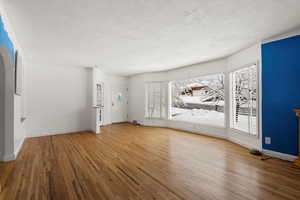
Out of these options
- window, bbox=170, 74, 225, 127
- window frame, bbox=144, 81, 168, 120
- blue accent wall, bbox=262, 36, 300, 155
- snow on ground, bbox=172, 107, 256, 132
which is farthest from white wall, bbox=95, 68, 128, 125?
blue accent wall, bbox=262, 36, 300, 155

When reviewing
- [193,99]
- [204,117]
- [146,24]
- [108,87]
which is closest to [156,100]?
[193,99]

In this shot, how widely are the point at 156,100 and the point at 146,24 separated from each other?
14.3 ft

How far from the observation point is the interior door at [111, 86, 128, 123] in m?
7.28

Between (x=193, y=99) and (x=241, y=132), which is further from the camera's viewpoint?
(x=193, y=99)

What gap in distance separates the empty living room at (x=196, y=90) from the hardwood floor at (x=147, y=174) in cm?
2

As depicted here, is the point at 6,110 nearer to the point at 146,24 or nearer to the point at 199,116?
the point at 146,24

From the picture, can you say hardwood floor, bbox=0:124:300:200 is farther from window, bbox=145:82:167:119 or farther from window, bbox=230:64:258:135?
window, bbox=145:82:167:119

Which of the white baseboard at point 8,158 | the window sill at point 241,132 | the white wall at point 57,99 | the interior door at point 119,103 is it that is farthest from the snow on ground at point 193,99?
the white baseboard at point 8,158

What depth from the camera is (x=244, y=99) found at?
3.76 meters

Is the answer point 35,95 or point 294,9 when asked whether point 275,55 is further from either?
point 35,95

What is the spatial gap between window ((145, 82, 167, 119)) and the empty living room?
1529 mm

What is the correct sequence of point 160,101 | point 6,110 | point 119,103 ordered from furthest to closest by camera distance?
point 119,103 → point 160,101 → point 6,110

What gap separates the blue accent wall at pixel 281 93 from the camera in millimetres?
2750

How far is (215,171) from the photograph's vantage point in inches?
96.5
